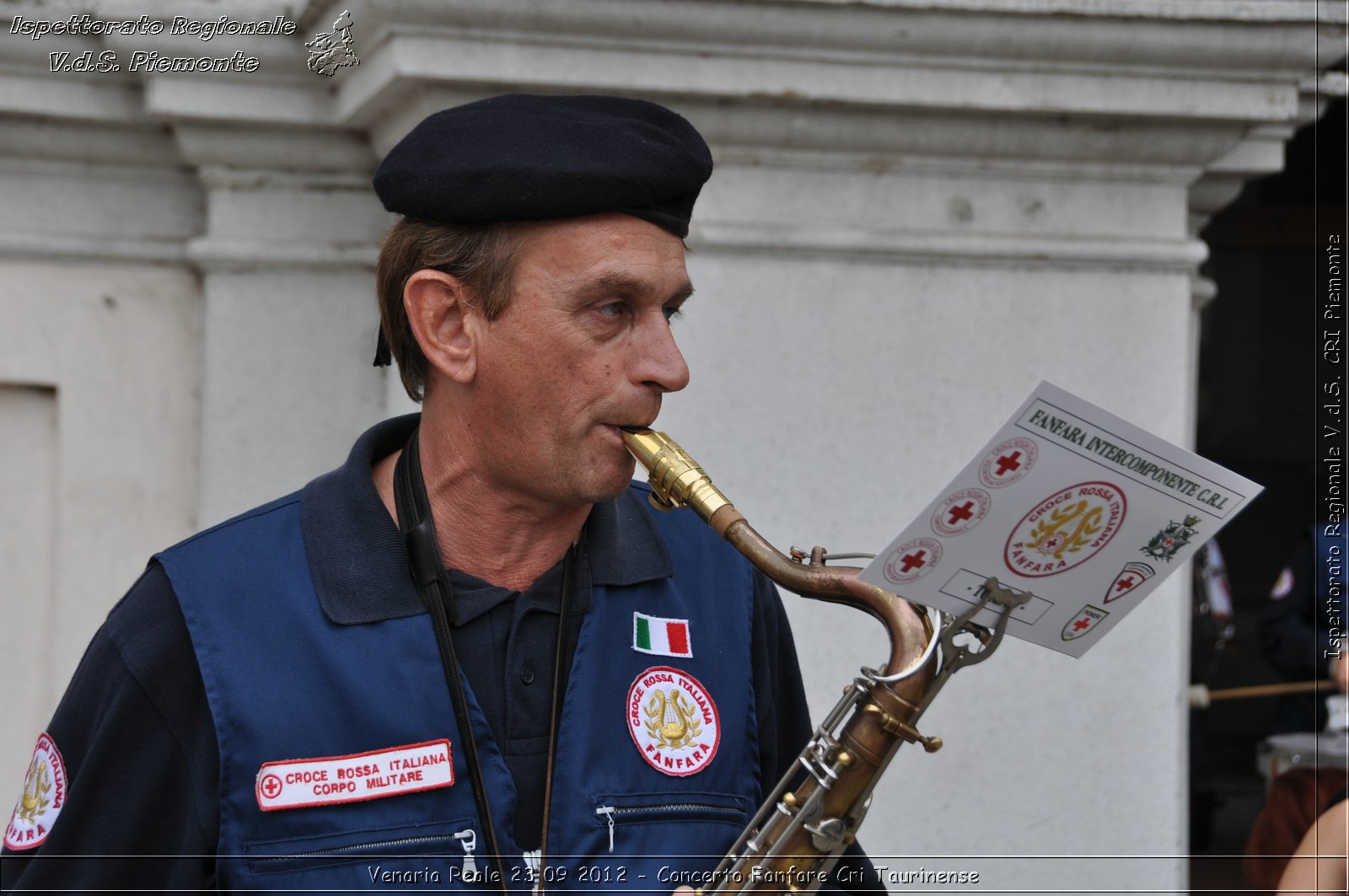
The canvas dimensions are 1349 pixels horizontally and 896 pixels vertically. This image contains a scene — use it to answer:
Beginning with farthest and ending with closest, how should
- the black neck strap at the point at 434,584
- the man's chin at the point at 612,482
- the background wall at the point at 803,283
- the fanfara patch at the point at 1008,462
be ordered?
the background wall at the point at 803,283 → the man's chin at the point at 612,482 → the black neck strap at the point at 434,584 → the fanfara patch at the point at 1008,462

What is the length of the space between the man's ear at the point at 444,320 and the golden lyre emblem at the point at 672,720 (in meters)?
0.53

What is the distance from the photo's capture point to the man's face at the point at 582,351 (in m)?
1.89

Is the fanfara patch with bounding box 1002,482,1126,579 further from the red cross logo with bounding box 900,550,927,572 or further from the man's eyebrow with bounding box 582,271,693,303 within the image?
the man's eyebrow with bounding box 582,271,693,303

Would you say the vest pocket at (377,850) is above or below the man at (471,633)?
below

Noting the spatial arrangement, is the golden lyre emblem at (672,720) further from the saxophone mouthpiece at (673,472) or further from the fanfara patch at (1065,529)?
the fanfara patch at (1065,529)

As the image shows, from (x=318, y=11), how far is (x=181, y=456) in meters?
1.10

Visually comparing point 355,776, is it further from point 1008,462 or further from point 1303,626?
Result: point 1303,626

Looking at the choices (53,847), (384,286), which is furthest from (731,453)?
(53,847)

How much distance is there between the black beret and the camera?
6.07 feet

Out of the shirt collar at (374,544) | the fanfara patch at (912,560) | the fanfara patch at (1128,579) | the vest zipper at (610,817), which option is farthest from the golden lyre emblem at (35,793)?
the fanfara patch at (1128,579)

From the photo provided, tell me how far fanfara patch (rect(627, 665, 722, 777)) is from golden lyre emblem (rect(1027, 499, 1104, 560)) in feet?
1.86

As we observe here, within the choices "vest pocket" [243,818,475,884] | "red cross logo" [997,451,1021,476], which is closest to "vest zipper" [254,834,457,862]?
"vest pocket" [243,818,475,884]

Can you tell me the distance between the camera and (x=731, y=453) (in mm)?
3094

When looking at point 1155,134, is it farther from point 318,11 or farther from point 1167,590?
point 318,11
